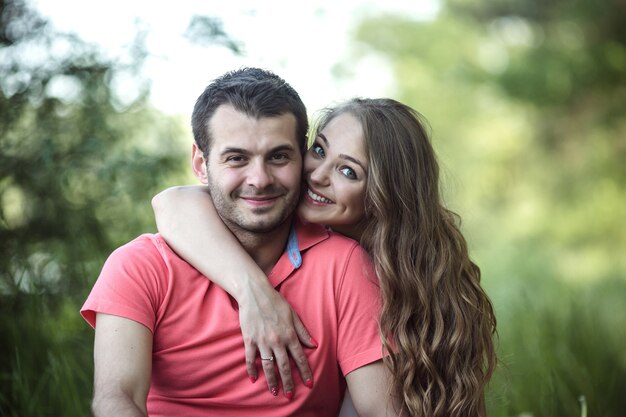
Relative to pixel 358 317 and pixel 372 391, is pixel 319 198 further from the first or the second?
pixel 372 391

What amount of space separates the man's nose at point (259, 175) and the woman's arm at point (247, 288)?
0.72 ft

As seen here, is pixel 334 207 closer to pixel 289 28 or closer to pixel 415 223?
pixel 415 223

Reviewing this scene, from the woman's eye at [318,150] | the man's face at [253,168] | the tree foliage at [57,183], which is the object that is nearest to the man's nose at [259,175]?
the man's face at [253,168]

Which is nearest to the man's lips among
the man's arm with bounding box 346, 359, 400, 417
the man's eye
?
the man's eye

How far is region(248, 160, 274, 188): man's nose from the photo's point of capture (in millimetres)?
2465

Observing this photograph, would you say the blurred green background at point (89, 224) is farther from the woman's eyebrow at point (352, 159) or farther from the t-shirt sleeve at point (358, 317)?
the t-shirt sleeve at point (358, 317)

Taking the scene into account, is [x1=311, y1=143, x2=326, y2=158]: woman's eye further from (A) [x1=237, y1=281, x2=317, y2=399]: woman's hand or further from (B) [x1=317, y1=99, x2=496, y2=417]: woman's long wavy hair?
(A) [x1=237, y1=281, x2=317, y2=399]: woman's hand

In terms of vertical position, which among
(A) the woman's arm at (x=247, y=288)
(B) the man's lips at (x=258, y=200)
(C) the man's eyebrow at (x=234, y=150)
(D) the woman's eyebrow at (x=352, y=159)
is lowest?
(A) the woman's arm at (x=247, y=288)

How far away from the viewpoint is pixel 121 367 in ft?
7.41

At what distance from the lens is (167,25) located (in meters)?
3.69

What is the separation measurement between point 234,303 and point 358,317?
0.40 metres

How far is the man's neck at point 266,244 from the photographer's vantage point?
263 cm

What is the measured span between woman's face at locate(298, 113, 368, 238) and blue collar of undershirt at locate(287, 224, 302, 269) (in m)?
0.08

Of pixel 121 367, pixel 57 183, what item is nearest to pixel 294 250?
pixel 121 367
